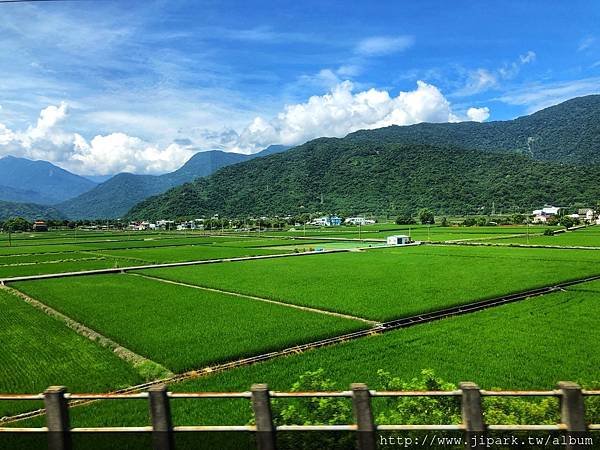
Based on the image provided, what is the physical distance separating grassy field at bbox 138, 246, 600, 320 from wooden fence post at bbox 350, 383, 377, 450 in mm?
13678

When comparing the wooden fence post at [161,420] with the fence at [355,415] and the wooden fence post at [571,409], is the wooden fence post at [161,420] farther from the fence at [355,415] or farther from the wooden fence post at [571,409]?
the wooden fence post at [571,409]

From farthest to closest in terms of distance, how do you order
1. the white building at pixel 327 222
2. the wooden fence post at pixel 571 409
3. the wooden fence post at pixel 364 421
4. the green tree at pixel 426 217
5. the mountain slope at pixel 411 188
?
the mountain slope at pixel 411 188, the white building at pixel 327 222, the green tree at pixel 426 217, the wooden fence post at pixel 364 421, the wooden fence post at pixel 571 409

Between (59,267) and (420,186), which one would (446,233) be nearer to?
(59,267)

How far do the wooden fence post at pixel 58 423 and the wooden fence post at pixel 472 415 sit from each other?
4.44 m

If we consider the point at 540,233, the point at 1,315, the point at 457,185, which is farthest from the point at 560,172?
the point at 1,315

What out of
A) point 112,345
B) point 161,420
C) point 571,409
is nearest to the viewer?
point 571,409

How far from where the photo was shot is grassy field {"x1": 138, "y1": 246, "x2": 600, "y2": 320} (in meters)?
22.4

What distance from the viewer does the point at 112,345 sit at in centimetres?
→ 1609

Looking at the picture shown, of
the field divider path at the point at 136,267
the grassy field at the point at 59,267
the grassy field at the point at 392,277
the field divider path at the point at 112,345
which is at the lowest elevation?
the grassy field at the point at 392,277

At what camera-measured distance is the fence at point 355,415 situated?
5.04 meters

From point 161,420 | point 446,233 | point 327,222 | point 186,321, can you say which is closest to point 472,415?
point 161,420

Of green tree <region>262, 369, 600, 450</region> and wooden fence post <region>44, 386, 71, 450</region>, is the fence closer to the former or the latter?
wooden fence post <region>44, 386, 71, 450</region>

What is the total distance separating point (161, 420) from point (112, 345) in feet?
39.1

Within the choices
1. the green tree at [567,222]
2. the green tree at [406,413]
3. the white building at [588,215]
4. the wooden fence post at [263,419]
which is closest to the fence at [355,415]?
the wooden fence post at [263,419]
